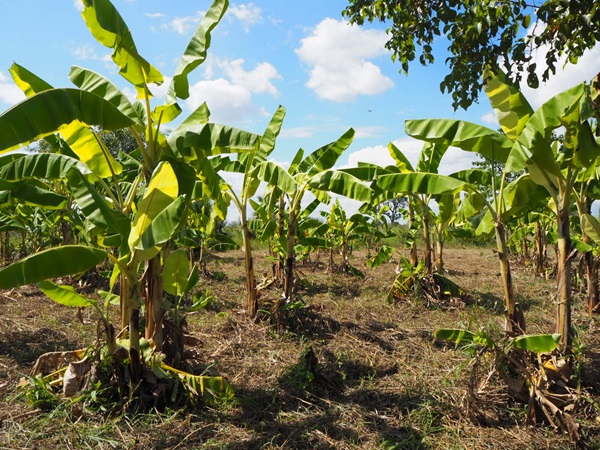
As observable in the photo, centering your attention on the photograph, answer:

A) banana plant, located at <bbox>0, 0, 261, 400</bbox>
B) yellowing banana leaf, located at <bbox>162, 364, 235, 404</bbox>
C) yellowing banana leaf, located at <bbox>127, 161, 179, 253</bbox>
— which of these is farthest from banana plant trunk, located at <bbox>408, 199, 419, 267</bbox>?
yellowing banana leaf, located at <bbox>127, 161, 179, 253</bbox>

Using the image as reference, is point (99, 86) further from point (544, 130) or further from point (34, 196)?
point (544, 130)

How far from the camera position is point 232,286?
29.0 feet

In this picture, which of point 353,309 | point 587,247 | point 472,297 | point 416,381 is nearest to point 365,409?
point 416,381

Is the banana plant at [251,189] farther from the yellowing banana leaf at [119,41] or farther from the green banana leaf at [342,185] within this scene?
the yellowing banana leaf at [119,41]

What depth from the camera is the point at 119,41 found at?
362 cm

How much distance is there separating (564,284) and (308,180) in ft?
10.0

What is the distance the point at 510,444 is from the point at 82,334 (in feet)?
15.0

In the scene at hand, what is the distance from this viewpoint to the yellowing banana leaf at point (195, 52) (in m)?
4.04

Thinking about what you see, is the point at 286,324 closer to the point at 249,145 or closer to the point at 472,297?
the point at 249,145

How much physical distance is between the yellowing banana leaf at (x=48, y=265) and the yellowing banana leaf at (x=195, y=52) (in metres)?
1.68

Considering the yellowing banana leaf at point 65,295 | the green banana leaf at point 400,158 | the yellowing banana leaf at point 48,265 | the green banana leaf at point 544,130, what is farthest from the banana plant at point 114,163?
the green banana leaf at point 400,158

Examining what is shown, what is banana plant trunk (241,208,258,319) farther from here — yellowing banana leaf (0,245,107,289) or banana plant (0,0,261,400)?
yellowing banana leaf (0,245,107,289)

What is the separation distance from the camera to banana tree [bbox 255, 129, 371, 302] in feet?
16.0

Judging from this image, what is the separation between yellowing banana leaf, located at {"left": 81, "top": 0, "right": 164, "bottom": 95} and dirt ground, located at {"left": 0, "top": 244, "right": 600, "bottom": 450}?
2.32 metres
